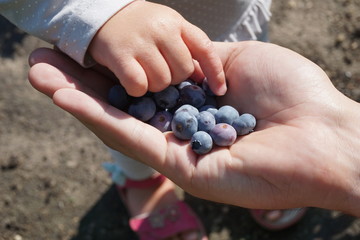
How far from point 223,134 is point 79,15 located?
578 millimetres

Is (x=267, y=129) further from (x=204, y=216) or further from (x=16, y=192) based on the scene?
(x=16, y=192)

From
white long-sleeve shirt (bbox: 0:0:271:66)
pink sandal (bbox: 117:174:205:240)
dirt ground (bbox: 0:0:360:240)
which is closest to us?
white long-sleeve shirt (bbox: 0:0:271:66)

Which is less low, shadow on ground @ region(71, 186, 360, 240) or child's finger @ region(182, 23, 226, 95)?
child's finger @ region(182, 23, 226, 95)

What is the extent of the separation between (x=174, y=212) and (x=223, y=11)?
1.01 meters

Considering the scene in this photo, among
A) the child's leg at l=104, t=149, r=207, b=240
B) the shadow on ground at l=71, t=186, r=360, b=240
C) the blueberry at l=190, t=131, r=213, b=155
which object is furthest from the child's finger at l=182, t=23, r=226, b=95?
the shadow on ground at l=71, t=186, r=360, b=240

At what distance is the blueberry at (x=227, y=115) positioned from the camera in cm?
138

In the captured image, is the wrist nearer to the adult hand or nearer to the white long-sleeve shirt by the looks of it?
the adult hand

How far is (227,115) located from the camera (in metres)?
1.38

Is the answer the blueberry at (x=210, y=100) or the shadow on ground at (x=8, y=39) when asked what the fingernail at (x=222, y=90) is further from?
the shadow on ground at (x=8, y=39)

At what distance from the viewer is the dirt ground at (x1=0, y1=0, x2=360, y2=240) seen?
2.22 meters

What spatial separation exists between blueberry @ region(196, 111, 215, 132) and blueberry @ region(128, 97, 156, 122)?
0.15 m

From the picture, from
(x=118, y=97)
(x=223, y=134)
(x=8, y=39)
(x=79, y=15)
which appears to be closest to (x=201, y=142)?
(x=223, y=134)

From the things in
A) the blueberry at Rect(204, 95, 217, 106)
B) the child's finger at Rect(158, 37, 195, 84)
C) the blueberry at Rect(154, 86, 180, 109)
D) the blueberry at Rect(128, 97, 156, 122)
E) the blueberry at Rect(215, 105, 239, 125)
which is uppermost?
the child's finger at Rect(158, 37, 195, 84)

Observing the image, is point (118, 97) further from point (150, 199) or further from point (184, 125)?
point (150, 199)
